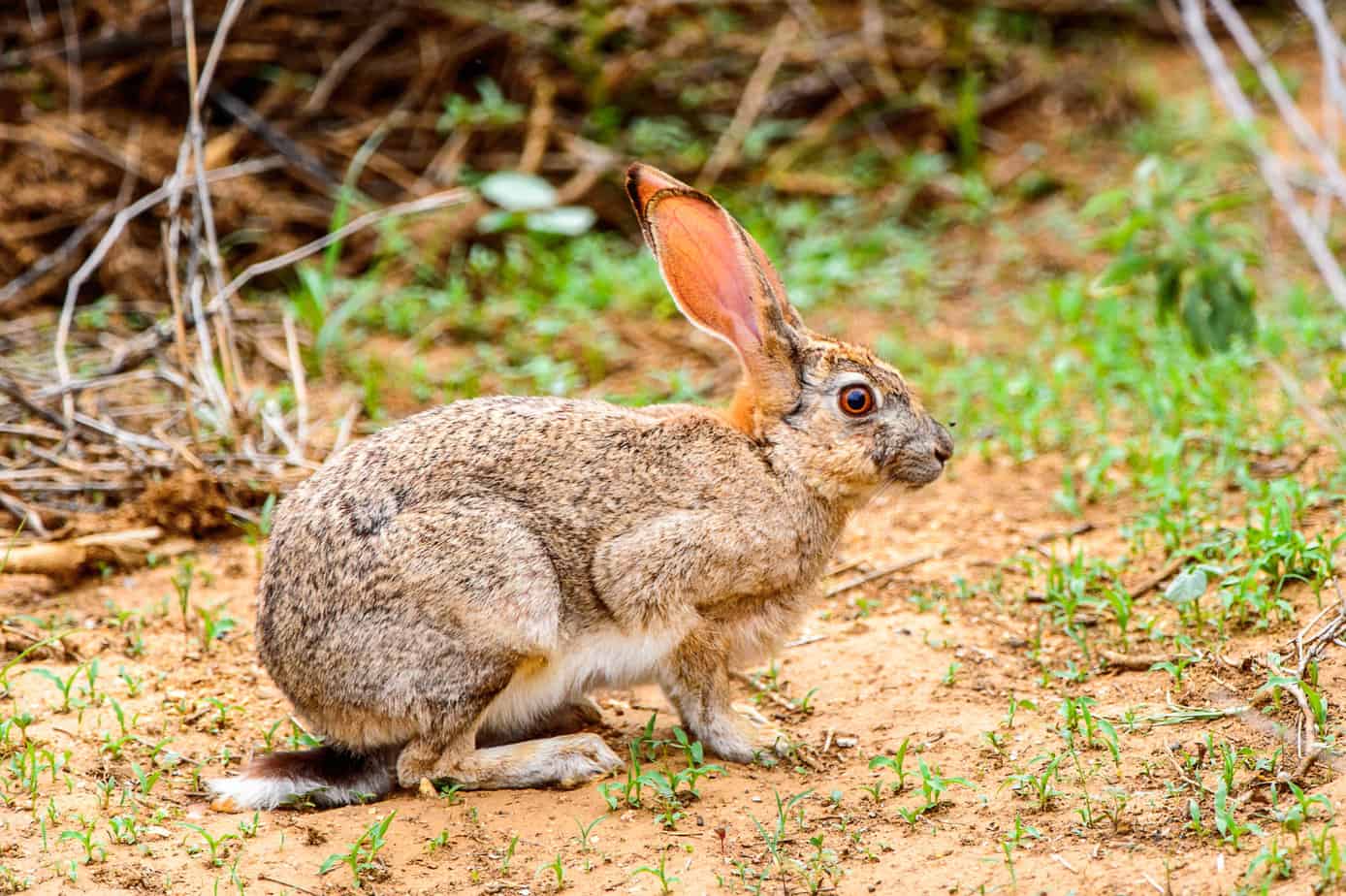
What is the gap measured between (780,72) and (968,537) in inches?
215

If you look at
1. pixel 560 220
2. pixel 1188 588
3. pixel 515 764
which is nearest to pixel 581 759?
pixel 515 764

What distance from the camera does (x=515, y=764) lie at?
4547 millimetres

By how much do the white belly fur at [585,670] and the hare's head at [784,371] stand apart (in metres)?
0.74

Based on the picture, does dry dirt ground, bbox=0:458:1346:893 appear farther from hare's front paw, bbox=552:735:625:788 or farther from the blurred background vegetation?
the blurred background vegetation

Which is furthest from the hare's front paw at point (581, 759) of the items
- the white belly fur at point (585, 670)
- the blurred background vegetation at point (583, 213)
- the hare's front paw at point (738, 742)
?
the blurred background vegetation at point (583, 213)

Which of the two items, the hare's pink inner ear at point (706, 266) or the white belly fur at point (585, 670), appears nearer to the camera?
the white belly fur at point (585, 670)

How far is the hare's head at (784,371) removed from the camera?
4727mm

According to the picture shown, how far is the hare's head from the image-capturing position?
186 inches

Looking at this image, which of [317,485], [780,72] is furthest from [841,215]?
[317,485]

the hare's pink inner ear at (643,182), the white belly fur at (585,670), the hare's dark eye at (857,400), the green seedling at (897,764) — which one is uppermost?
the hare's pink inner ear at (643,182)

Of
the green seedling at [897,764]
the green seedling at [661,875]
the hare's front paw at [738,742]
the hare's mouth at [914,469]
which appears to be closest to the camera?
the green seedling at [661,875]

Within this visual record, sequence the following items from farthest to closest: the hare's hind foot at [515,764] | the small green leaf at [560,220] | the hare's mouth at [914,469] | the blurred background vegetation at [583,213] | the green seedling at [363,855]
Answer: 1. the small green leaf at [560,220]
2. the blurred background vegetation at [583,213]
3. the hare's mouth at [914,469]
4. the hare's hind foot at [515,764]
5. the green seedling at [363,855]

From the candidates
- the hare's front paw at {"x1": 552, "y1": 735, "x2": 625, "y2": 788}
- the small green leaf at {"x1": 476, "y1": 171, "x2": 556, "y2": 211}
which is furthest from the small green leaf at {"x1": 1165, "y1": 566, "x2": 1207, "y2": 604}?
the small green leaf at {"x1": 476, "y1": 171, "x2": 556, "y2": 211}

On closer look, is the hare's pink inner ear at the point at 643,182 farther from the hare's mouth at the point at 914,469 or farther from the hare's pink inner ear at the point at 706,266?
the hare's mouth at the point at 914,469
